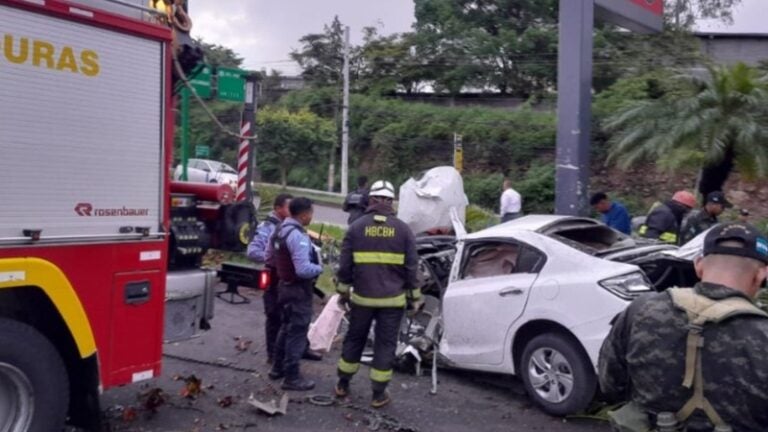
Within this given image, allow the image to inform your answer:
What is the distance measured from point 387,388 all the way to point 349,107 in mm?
36841

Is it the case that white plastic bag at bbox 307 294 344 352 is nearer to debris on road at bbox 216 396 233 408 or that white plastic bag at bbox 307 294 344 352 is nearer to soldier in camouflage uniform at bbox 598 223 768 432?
debris on road at bbox 216 396 233 408

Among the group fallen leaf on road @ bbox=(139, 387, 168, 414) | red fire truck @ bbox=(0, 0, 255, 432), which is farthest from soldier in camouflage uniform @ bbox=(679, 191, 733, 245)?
red fire truck @ bbox=(0, 0, 255, 432)

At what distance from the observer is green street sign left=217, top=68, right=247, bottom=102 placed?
10.00 m

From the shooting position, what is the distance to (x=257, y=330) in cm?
987

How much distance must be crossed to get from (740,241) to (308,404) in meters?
4.90

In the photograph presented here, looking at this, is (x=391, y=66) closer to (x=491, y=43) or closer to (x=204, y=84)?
(x=491, y=43)

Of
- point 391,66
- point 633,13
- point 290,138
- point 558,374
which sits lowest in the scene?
point 558,374

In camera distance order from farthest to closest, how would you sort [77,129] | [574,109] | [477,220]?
[477,220] → [574,109] → [77,129]

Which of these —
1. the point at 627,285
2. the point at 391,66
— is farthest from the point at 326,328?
the point at 391,66

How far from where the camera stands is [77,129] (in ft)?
17.0

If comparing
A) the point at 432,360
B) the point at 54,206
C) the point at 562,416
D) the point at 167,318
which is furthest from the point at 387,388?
the point at 54,206

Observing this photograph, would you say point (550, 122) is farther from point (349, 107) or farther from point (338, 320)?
point (338, 320)

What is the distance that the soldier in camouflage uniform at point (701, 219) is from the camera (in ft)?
29.7

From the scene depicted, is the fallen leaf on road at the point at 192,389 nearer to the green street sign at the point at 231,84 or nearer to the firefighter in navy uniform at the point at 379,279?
the firefighter in navy uniform at the point at 379,279
